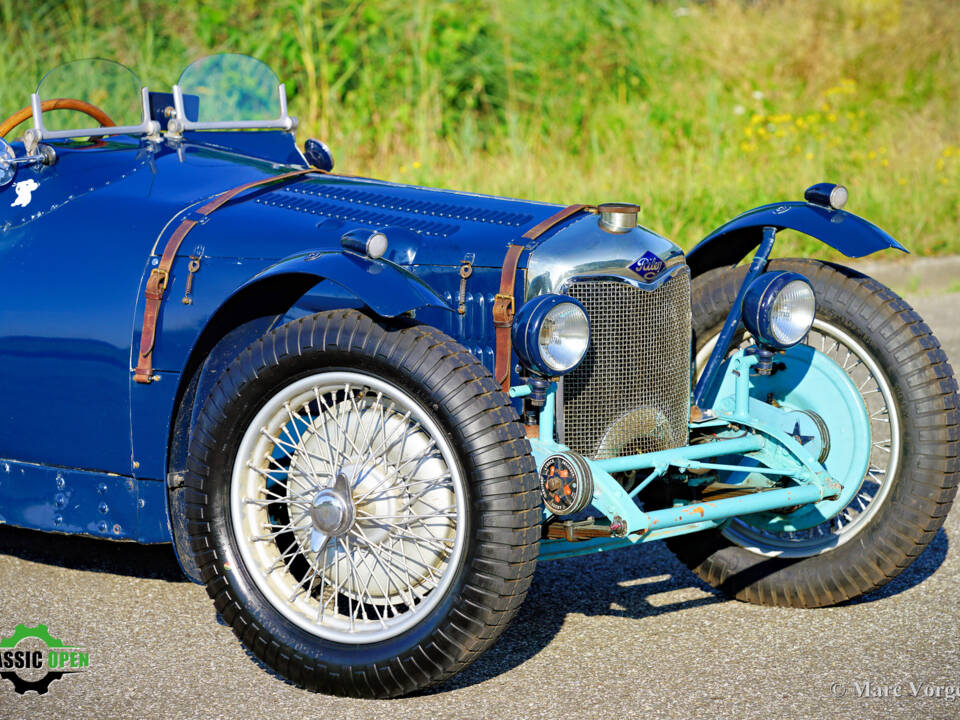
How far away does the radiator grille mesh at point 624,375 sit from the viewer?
3309 millimetres

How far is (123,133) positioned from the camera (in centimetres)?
405

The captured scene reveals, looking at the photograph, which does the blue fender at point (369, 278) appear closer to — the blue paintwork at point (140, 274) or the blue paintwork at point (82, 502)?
the blue paintwork at point (140, 274)

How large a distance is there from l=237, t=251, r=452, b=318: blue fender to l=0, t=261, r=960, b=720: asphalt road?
39.6 inches

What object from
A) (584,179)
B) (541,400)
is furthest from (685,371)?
(584,179)

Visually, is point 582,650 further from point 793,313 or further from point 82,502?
point 82,502

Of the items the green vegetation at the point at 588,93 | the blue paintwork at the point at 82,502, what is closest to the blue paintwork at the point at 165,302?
the blue paintwork at the point at 82,502

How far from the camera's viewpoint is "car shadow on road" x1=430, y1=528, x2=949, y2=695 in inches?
135

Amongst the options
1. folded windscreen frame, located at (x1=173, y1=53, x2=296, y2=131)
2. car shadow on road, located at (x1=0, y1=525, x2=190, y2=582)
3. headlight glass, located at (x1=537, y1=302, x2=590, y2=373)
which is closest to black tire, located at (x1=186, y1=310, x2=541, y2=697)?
headlight glass, located at (x1=537, y1=302, x2=590, y2=373)

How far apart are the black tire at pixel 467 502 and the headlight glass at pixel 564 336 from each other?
226mm

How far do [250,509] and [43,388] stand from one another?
82 centimetres

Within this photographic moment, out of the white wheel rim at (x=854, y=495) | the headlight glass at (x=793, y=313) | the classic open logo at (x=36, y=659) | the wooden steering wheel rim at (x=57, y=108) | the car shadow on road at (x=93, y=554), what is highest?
the wooden steering wheel rim at (x=57, y=108)

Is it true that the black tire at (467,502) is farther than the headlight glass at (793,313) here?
No

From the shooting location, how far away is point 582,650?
11.1 feet

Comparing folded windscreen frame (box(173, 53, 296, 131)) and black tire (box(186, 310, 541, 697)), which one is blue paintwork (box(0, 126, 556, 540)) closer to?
black tire (box(186, 310, 541, 697))
